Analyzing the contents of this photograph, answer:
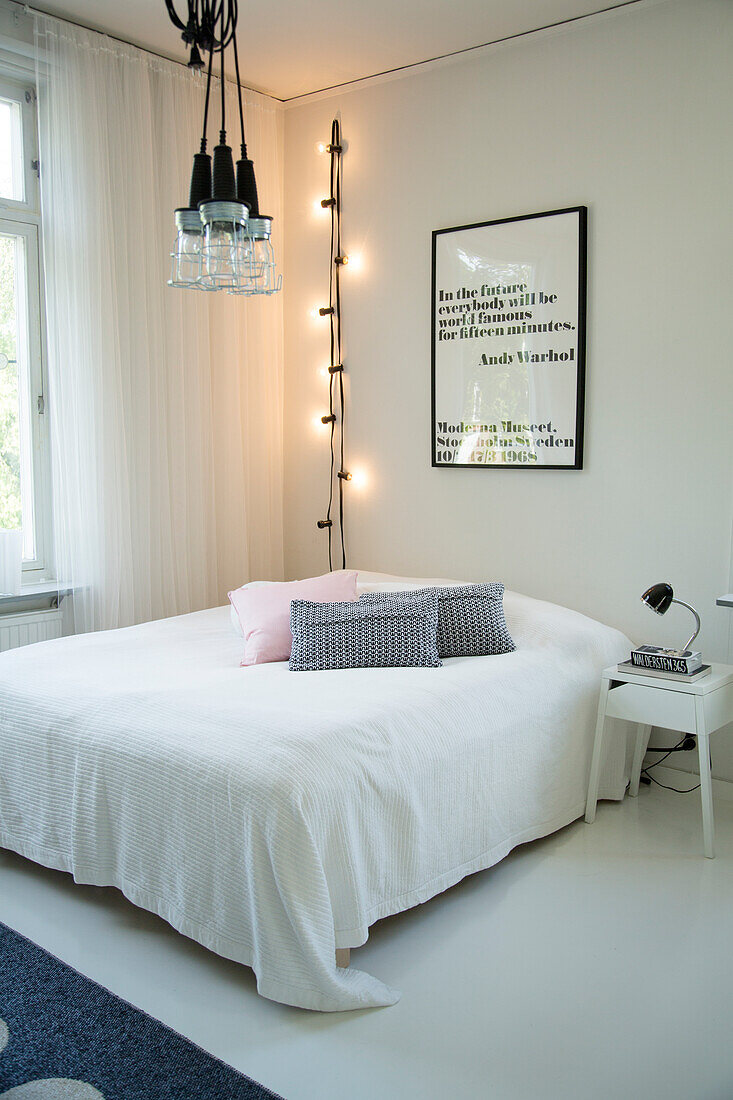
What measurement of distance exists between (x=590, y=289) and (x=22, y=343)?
2.14 m

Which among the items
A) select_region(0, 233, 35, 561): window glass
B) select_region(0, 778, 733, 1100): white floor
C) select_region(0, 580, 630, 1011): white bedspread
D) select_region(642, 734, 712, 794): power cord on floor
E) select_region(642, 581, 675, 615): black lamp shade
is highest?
select_region(0, 233, 35, 561): window glass

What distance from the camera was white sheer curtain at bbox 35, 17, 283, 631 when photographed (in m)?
3.54

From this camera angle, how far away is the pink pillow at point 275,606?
3100 mm

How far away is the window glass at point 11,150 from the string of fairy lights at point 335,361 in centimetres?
129

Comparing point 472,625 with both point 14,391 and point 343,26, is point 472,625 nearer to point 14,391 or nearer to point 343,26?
point 14,391

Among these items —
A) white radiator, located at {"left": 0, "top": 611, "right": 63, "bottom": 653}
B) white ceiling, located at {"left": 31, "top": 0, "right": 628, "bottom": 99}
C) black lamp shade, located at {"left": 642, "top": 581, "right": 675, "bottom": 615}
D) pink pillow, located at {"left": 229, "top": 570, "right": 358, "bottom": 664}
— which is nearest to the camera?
black lamp shade, located at {"left": 642, "top": 581, "right": 675, "bottom": 615}

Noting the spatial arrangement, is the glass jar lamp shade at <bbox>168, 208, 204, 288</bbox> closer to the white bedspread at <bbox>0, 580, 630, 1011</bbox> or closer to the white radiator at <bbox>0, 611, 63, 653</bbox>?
the white bedspread at <bbox>0, 580, 630, 1011</bbox>

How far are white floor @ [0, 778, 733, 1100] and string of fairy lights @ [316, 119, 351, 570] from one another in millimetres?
1982

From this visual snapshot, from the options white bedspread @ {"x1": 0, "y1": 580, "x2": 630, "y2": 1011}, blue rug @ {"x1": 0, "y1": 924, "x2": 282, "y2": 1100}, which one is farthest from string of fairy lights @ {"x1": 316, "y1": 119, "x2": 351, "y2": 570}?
blue rug @ {"x1": 0, "y1": 924, "x2": 282, "y2": 1100}

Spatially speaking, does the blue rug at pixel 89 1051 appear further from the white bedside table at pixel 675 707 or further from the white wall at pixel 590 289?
the white wall at pixel 590 289

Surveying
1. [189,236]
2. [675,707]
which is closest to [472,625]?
[675,707]

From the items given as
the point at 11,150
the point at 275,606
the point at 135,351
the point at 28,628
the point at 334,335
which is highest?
the point at 11,150

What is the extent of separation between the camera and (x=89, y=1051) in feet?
6.20

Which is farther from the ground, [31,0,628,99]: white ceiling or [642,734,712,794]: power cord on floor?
[31,0,628,99]: white ceiling
